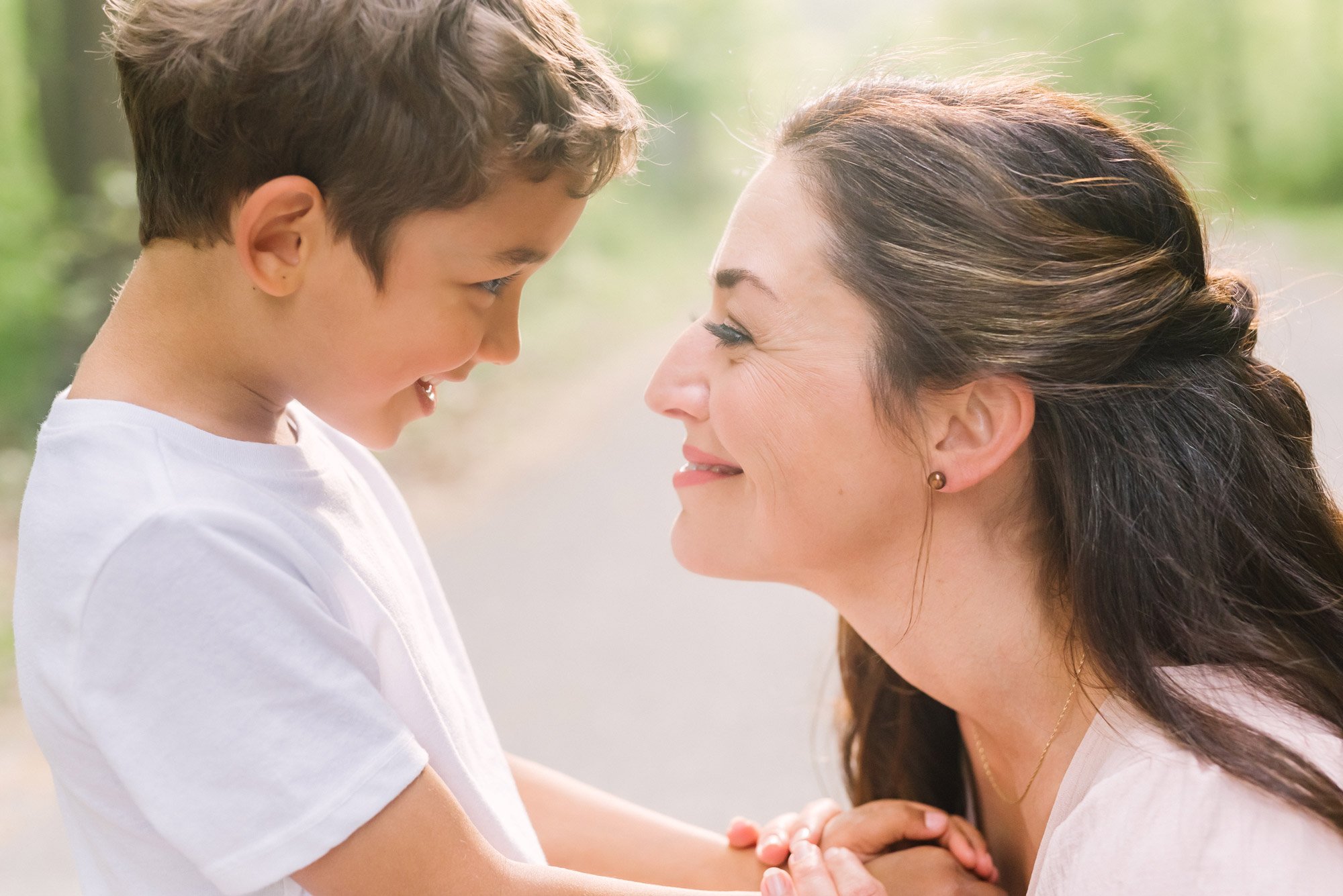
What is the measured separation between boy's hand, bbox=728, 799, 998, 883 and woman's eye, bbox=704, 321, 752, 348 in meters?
0.52

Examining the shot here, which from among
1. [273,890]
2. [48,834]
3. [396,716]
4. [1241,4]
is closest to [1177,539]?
[396,716]

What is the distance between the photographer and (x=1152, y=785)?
95cm

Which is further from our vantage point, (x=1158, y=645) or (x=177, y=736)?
(x=1158, y=645)

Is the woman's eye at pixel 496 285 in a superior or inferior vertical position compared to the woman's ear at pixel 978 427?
superior

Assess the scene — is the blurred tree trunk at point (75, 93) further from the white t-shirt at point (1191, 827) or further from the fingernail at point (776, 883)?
the white t-shirt at point (1191, 827)

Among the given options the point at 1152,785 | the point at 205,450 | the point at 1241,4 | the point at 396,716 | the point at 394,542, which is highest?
the point at 1241,4

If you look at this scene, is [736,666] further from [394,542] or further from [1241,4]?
[1241,4]

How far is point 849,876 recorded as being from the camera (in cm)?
112

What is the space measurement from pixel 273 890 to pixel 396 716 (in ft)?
Result: 0.52

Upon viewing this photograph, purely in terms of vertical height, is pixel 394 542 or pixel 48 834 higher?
pixel 394 542

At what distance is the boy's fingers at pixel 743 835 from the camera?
1328mm

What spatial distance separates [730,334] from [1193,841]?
0.61 meters

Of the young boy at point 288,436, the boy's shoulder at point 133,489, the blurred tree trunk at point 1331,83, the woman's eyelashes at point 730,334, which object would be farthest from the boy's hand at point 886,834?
the blurred tree trunk at point 1331,83

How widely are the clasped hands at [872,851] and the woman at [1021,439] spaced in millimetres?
87
